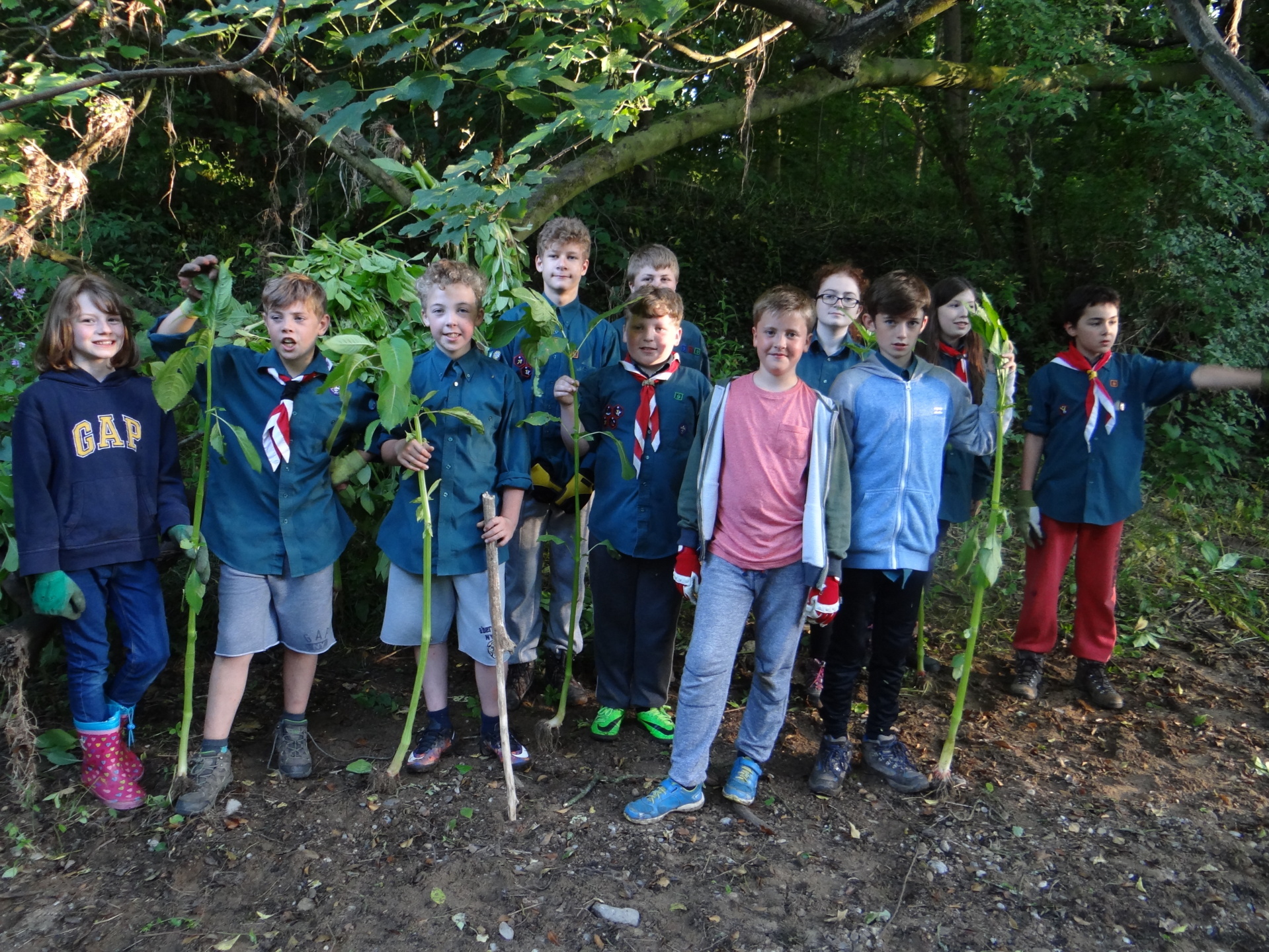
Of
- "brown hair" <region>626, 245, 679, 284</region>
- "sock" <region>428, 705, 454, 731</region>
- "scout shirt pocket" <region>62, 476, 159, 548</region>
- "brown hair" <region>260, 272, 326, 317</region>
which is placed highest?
"brown hair" <region>626, 245, 679, 284</region>

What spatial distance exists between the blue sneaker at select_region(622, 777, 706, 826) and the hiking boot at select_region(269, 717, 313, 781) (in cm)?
118

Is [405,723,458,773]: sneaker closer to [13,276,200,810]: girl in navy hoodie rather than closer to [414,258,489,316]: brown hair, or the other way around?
[13,276,200,810]: girl in navy hoodie

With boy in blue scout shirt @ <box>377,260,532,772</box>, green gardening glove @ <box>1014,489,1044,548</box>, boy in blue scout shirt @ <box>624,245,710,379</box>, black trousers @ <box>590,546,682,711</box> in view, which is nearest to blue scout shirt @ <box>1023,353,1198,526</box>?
green gardening glove @ <box>1014,489,1044,548</box>

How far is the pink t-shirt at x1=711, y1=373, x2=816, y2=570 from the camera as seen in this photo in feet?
10.1

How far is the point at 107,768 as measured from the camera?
10.1 feet

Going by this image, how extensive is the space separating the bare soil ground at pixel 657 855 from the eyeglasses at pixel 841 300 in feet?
5.81

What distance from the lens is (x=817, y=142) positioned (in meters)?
10.3

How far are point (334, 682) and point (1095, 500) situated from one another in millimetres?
3416

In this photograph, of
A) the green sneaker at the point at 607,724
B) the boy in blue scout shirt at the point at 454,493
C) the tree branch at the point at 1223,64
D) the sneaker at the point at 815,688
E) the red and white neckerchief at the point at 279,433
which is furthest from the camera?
the sneaker at the point at 815,688

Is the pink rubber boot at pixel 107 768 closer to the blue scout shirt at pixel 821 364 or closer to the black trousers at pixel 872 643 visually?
the black trousers at pixel 872 643

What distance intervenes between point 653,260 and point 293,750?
7.82ft

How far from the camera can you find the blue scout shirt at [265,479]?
3.16 metres

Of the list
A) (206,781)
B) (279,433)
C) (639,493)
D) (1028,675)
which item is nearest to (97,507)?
(279,433)

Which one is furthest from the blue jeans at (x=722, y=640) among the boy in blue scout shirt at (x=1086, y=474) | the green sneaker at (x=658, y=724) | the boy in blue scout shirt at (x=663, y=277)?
the boy in blue scout shirt at (x=1086, y=474)
